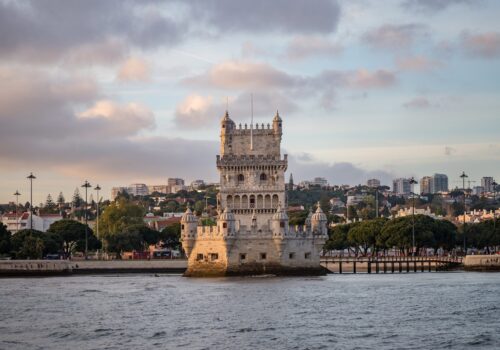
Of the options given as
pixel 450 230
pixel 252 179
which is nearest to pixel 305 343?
pixel 252 179

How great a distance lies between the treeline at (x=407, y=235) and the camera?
15650 cm


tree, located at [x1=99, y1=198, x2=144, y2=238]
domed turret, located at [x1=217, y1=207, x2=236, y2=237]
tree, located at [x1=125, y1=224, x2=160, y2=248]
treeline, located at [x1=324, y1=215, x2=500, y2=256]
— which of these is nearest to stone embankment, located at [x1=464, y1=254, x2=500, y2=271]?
treeline, located at [x1=324, y1=215, x2=500, y2=256]

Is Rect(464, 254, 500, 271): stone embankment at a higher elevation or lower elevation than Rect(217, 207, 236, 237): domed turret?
lower

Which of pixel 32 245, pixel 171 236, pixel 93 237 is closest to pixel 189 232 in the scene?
pixel 32 245

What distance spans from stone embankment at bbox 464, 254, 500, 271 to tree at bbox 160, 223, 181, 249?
5488 centimetres

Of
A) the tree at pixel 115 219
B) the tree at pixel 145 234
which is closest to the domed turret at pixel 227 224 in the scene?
the tree at pixel 145 234

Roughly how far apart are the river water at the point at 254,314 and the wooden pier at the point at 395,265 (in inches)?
1123

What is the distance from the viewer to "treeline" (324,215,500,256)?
15650 centimetres

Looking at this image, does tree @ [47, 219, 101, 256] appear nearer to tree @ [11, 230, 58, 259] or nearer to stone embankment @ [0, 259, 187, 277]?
tree @ [11, 230, 58, 259]

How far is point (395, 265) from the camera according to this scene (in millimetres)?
149000

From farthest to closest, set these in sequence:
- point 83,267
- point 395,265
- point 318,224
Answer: point 395,265, point 83,267, point 318,224

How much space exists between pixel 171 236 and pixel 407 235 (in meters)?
40.6

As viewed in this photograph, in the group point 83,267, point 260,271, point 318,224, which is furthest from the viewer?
point 83,267

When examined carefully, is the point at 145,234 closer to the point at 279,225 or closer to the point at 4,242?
the point at 4,242
